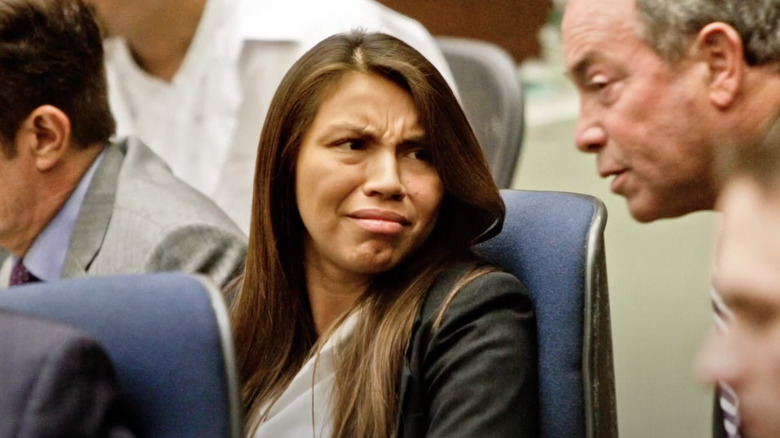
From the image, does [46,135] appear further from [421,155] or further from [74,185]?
[421,155]

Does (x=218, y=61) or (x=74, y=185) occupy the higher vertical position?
(x=218, y=61)

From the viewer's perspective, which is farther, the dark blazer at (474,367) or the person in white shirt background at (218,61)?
the person in white shirt background at (218,61)

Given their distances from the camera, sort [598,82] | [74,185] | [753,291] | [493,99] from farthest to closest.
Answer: [493,99] < [74,185] < [598,82] < [753,291]

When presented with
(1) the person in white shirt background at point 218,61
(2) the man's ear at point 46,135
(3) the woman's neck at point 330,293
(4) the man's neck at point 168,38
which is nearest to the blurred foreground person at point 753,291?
(3) the woman's neck at point 330,293

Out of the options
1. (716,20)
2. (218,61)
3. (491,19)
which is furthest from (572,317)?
(491,19)

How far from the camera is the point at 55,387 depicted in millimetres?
986

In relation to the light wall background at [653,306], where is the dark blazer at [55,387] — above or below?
above

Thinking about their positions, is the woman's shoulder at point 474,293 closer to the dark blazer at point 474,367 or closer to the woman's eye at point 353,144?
the dark blazer at point 474,367

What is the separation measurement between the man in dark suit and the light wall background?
1459 millimetres

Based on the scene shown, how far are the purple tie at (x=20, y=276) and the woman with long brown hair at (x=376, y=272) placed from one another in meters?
0.34

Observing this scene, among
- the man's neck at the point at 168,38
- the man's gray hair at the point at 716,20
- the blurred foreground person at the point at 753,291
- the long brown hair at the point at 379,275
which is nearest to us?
the blurred foreground person at the point at 753,291

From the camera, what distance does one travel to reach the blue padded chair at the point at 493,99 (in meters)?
2.19

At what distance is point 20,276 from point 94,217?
0.15 metres

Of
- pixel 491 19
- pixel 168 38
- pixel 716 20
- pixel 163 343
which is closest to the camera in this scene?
pixel 163 343
